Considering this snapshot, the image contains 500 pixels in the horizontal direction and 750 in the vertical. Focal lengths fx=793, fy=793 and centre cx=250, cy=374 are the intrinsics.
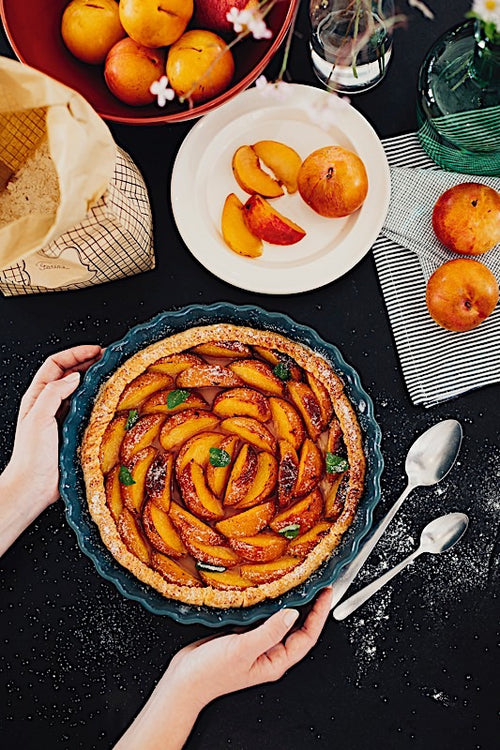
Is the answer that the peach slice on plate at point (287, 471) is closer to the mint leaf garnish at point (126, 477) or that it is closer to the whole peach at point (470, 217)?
the mint leaf garnish at point (126, 477)

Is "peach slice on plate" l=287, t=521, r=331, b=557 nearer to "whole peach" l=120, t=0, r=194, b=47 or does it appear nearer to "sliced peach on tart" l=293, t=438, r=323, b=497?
"sliced peach on tart" l=293, t=438, r=323, b=497

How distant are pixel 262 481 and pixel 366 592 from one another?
1.12 ft

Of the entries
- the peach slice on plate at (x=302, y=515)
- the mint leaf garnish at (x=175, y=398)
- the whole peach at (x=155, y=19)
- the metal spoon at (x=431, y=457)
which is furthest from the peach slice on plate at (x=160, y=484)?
the whole peach at (x=155, y=19)

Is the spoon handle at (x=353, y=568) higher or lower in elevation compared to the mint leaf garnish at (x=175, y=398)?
lower

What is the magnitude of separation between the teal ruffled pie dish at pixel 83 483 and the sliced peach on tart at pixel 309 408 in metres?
0.08

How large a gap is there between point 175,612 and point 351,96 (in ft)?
3.92

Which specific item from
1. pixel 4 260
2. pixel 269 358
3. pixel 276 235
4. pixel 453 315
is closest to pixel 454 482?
pixel 453 315

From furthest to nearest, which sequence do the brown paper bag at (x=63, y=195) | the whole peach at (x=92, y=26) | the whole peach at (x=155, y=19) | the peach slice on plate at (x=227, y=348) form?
the peach slice on plate at (x=227, y=348), the whole peach at (x=92, y=26), the whole peach at (x=155, y=19), the brown paper bag at (x=63, y=195)

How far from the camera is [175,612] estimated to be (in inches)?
61.7

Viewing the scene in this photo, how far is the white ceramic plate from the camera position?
1742mm

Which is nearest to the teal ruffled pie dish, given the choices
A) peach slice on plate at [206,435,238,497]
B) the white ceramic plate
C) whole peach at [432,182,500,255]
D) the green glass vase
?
the white ceramic plate

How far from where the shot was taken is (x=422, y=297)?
5.82 ft

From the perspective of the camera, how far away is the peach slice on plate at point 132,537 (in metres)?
1.62

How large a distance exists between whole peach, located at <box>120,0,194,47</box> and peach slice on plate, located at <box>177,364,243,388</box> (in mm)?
647
